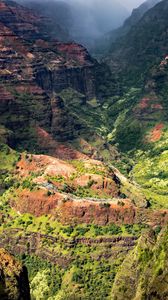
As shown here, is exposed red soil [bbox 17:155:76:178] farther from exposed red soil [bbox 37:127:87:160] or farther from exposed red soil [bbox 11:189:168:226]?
exposed red soil [bbox 37:127:87:160]

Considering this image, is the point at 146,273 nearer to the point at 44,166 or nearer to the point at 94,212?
the point at 94,212

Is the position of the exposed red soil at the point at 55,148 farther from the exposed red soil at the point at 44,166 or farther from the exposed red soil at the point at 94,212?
the exposed red soil at the point at 94,212

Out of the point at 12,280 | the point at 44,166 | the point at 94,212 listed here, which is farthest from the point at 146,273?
the point at 44,166

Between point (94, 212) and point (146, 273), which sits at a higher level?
point (94, 212)

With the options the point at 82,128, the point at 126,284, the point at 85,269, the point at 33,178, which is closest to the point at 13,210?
the point at 33,178

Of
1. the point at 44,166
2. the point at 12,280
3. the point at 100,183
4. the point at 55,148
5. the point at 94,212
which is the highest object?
the point at 55,148

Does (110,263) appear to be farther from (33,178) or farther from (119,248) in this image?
(33,178)

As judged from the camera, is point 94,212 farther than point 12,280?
Yes

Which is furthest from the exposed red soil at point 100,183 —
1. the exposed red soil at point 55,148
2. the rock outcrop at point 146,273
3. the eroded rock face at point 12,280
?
the eroded rock face at point 12,280

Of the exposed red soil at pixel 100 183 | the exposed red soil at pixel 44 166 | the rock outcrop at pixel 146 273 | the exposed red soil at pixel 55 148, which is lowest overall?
the rock outcrop at pixel 146 273
